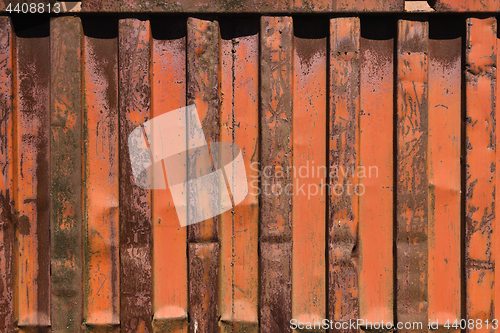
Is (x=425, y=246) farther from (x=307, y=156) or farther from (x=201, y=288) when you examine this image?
(x=201, y=288)

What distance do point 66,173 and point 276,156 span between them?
1.31 m

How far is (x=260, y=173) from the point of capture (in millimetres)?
1881

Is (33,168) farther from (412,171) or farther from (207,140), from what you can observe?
(412,171)

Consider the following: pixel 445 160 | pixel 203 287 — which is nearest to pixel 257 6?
pixel 445 160

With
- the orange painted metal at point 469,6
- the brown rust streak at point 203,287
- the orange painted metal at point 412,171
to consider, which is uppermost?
the orange painted metal at point 469,6

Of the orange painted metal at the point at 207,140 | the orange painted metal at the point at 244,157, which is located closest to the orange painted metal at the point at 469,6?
the orange painted metal at the point at 244,157

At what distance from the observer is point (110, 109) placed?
6.29ft

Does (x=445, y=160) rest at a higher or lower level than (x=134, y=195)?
higher

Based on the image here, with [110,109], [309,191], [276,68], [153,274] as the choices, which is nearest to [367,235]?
[309,191]

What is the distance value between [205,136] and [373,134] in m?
1.06

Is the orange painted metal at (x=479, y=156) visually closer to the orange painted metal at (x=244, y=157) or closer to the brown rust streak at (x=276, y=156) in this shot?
the brown rust streak at (x=276, y=156)

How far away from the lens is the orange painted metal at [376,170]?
1.91 meters

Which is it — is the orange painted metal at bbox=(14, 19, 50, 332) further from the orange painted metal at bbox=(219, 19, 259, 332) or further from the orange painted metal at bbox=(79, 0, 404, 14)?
the orange painted metal at bbox=(219, 19, 259, 332)

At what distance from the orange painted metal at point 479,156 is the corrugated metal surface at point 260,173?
0.01m
